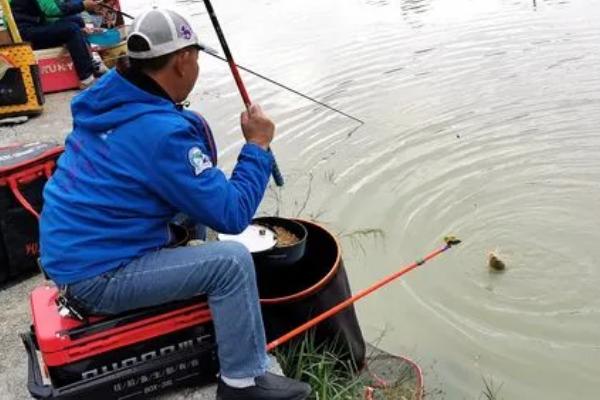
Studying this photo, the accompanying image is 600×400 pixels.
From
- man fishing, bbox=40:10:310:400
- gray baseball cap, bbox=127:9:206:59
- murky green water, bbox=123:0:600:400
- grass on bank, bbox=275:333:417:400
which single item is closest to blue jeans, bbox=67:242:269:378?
man fishing, bbox=40:10:310:400

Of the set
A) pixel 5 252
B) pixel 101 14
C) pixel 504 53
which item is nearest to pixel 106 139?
pixel 5 252

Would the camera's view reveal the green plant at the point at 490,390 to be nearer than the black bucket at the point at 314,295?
No

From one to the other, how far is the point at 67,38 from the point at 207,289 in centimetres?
480

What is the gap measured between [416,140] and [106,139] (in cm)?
418

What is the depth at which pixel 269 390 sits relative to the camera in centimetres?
232

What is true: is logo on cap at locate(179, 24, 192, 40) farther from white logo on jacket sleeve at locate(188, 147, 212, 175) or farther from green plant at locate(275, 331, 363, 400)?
green plant at locate(275, 331, 363, 400)

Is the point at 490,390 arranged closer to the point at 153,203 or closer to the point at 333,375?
the point at 333,375

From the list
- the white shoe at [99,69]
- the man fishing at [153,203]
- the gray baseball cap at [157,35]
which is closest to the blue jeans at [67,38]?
the white shoe at [99,69]

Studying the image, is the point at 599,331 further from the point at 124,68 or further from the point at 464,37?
the point at 464,37

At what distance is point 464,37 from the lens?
8.87 meters

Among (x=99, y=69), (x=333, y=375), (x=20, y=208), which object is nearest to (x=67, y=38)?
(x=99, y=69)

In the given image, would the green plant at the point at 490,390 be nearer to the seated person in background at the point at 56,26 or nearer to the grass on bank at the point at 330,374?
the grass on bank at the point at 330,374

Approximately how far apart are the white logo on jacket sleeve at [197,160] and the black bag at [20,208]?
5.17 ft

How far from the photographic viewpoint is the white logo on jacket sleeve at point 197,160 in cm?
206
